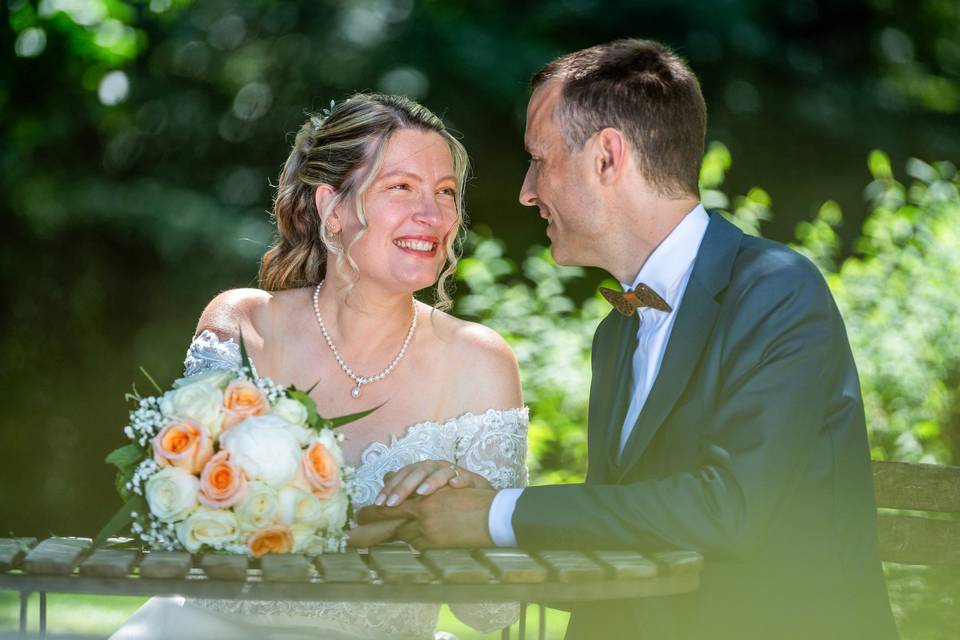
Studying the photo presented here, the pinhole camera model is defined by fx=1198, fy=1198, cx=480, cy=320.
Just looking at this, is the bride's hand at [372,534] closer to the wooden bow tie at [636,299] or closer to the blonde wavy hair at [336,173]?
the wooden bow tie at [636,299]

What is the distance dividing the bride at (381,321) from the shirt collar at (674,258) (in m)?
0.81

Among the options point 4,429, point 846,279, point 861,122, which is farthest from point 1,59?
point 861,122

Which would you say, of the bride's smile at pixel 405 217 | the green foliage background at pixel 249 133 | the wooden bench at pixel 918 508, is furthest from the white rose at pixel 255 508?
the green foliage background at pixel 249 133

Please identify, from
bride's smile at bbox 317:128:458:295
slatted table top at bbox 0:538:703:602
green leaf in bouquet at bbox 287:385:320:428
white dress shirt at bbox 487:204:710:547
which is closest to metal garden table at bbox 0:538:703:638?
slatted table top at bbox 0:538:703:602

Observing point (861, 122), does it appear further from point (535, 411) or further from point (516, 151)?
point (535, 411)

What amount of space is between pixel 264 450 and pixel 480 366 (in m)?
1.51

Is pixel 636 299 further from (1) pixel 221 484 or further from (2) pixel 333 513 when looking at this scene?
(1) pixel 221 484

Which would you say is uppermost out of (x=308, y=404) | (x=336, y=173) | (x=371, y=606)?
(x=336, y=173)

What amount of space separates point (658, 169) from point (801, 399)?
714mm

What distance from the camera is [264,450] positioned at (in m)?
2.30

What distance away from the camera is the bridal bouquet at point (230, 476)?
2275 mm

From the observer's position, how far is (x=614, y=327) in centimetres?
314

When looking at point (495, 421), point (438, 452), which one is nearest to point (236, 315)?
point (438, 452)

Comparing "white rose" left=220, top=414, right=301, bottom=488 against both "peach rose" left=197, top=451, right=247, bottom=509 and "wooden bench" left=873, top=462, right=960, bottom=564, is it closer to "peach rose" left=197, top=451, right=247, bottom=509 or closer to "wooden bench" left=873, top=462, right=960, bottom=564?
"peach rose" left=197, top=451, right=247, bottom=509
